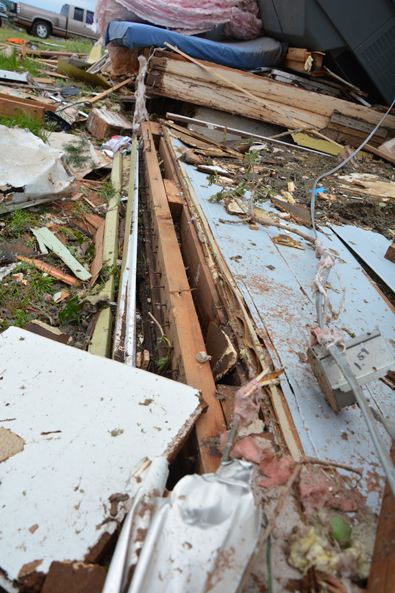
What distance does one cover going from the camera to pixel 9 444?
0.99 meters

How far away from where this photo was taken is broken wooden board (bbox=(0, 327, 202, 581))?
0.84 m

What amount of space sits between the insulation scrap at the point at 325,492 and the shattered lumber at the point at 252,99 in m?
5.20

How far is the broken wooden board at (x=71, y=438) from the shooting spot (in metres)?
0.84

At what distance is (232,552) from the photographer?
0.72 metres

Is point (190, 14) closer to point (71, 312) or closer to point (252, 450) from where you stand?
point (71, 312)

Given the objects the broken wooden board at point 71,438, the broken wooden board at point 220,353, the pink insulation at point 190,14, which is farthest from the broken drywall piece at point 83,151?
the broken wooden board at point 71,438

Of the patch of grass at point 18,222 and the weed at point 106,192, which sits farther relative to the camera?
the weed at point 106,192

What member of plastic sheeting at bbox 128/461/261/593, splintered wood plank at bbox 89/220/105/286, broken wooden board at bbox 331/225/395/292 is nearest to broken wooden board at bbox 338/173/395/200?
broken wooden board at bbox 331/225/395/292

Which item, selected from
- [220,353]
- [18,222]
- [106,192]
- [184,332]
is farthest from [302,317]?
[106,192]

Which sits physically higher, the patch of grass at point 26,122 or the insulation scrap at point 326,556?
the patch of grass at point 26,122

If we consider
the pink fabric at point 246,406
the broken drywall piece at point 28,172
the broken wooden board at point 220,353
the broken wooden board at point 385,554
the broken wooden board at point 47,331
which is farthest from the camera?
the broken drywall piece at point 28,172

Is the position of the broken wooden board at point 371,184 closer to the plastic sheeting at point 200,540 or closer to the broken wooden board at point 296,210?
the broken wooden board at point 296,210

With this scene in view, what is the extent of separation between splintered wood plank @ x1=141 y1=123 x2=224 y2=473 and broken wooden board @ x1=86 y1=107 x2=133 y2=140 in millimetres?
3843

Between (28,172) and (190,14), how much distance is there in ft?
12.3
